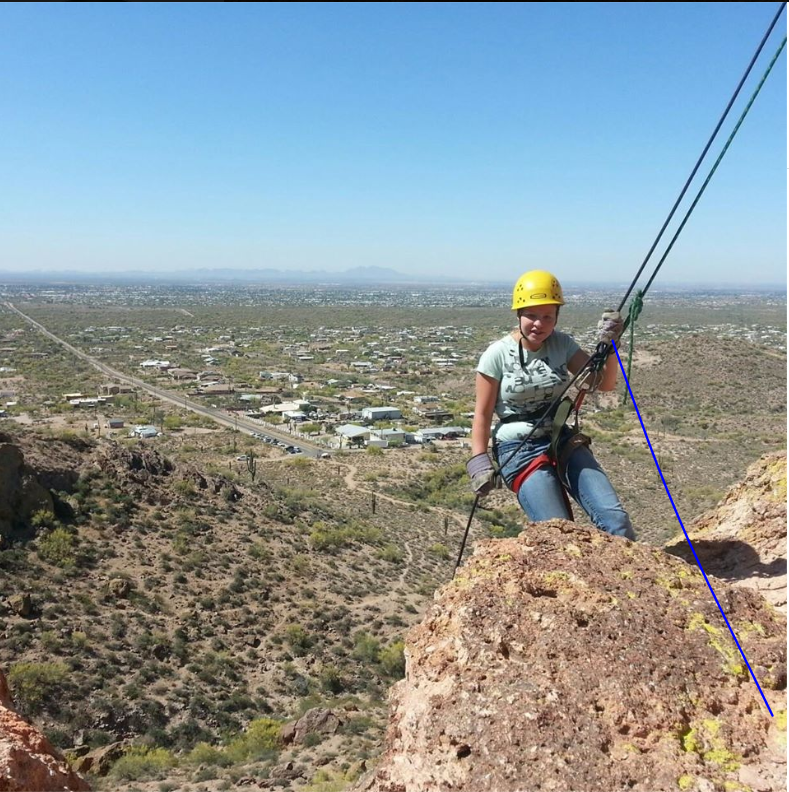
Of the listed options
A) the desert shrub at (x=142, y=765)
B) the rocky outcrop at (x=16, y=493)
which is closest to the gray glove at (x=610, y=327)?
the desert shrub at (x=142, y=765)

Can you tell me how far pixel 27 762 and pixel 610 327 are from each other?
4747mm

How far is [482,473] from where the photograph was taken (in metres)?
4.56

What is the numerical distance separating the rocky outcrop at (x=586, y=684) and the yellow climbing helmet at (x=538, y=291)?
66.9 inches

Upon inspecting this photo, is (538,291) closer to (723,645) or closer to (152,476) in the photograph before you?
(723,645)

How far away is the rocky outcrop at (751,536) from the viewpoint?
485 cm

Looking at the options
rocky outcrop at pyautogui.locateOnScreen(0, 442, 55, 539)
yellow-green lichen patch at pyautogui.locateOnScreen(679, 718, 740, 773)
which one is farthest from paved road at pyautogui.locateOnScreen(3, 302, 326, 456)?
yellow-green lichen patch at pyautogui.locateOnScreen(679, 718, 740, 773)

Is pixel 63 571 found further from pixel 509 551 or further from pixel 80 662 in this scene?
pixel 509 551

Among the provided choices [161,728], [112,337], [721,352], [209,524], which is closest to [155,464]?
[209,524]

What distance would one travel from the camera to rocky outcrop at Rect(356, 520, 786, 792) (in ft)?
9.75

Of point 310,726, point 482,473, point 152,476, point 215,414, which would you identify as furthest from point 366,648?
point 215,414

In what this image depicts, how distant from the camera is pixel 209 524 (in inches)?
832

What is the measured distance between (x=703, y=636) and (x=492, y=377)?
210 cm

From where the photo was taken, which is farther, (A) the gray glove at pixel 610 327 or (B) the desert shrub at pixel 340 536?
(B) the desert shrub at pixel 340 536

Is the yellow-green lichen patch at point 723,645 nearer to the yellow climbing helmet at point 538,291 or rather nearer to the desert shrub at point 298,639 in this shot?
the yellow climbing helmet at point 538,291
